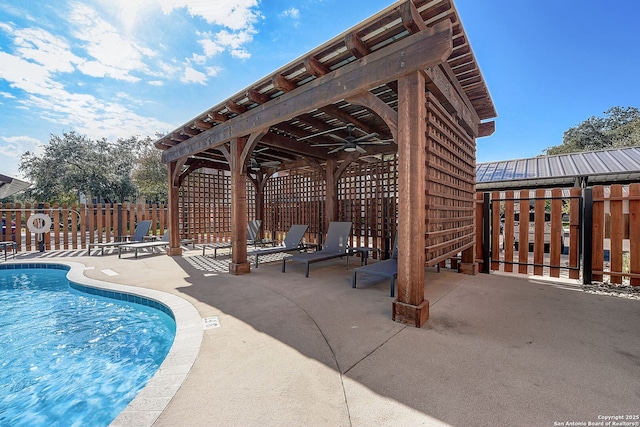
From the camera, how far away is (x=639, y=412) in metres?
1.56

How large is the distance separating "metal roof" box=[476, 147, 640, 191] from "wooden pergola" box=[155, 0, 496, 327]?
619 centimetres

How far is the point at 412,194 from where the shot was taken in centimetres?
289

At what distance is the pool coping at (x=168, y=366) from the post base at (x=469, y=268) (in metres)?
5.03

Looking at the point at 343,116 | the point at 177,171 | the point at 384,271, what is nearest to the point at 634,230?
the point at 384,271

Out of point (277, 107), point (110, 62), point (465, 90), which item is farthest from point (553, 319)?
point (110, 62)

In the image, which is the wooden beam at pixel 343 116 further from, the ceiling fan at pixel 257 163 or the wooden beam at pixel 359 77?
the ceiling fan at pixel 257 163

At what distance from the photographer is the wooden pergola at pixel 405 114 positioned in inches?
113

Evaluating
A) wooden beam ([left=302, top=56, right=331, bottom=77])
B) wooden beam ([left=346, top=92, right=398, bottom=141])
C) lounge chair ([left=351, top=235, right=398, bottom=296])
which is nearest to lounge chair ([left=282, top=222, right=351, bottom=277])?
lounge chair ([left=351, top=235, right=398, bottom=296])

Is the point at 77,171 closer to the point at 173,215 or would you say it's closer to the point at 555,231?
the point at 173,215

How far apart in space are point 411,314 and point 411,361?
0.80 m

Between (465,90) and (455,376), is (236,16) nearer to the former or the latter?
(465,90)

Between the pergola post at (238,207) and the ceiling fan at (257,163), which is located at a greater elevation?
the ceiling fan at (257,163)

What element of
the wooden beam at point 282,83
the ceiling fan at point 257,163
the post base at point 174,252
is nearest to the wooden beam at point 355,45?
the wooden beam at point 282,83

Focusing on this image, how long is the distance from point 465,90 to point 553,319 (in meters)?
3.62
